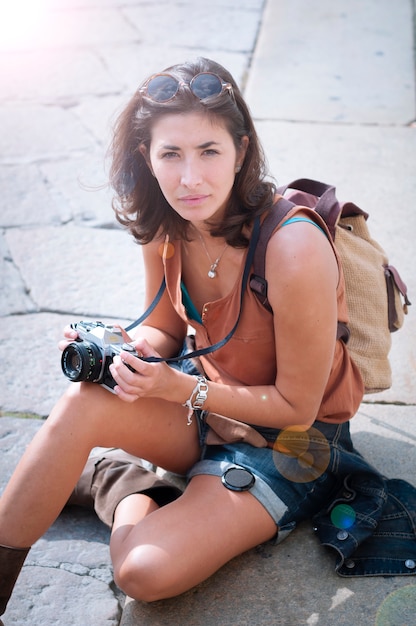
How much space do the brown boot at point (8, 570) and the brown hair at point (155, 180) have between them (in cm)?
95

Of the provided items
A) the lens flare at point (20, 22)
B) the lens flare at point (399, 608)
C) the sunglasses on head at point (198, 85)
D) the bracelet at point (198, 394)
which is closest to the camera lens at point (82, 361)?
the bracelet at point (198, 394)

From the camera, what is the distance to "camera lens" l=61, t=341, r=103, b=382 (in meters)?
2.01

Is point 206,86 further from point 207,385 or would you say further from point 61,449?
point 61,449

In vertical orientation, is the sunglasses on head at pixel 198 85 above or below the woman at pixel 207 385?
above

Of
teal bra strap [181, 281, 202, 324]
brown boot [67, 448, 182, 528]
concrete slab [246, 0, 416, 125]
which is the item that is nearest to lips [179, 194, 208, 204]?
teal bra strap [181, 281, 202, 324]

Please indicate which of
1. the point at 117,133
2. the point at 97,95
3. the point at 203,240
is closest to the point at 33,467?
the point at 203,240

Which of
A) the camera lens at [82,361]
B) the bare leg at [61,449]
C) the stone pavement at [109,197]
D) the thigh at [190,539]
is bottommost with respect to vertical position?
the stone pavement at [109,197]

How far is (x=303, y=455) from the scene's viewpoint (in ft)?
7.23

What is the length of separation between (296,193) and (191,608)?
1163 millimetres

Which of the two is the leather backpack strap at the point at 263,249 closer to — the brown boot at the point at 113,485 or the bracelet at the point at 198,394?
the bracelet at the point at 198,394

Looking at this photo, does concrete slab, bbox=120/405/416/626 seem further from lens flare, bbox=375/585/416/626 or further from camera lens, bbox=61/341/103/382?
camera lens, bbox=61/341/103/382

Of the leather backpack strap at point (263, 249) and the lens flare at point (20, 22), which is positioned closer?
the leather backpack strap at point (263, 249)

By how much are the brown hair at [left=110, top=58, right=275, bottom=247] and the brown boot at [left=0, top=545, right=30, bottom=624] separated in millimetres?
949

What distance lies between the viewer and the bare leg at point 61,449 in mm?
2004
